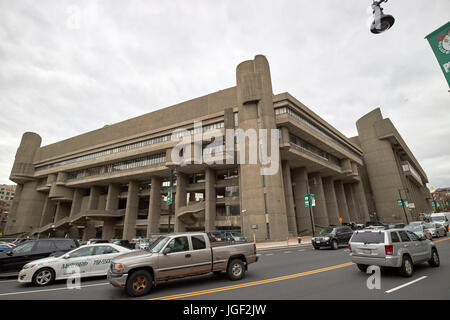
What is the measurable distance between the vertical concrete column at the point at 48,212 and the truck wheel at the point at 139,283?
72.5 meters

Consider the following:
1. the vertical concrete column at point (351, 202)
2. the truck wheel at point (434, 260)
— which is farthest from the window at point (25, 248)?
the vertical concrete column at point (351, 202)

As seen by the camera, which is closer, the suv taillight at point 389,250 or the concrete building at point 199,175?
the suv taillight at point 389,250

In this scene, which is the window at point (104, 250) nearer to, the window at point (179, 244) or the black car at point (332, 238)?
the window at point (179, 244)

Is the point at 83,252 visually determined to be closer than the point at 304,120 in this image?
Yes

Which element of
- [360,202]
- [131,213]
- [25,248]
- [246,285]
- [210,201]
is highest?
[360,202]

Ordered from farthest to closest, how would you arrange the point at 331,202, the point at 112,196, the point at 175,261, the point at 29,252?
the point at 112,196, the point at 331,202, the point at 29,252, the point at 175,261

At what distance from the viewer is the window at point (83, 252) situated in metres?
9.12

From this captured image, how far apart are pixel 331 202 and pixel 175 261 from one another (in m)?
51.5

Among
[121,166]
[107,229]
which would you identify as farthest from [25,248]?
[107,229]

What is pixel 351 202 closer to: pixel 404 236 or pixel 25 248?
pixel 404 236

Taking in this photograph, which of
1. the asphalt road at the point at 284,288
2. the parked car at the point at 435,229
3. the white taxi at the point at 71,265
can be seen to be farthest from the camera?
the parked car at the point at 435,229

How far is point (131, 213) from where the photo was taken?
47.2m

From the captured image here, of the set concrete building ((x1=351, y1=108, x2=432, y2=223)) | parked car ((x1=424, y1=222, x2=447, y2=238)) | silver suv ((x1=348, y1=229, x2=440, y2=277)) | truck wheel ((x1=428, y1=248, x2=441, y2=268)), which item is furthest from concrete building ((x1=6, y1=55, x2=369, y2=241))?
silver suv ((x1=348, y1=229, x2=440, y2=277))

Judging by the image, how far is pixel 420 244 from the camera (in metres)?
8.24
